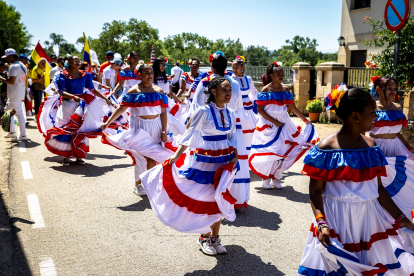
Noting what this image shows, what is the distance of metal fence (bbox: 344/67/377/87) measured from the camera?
47.4 ft

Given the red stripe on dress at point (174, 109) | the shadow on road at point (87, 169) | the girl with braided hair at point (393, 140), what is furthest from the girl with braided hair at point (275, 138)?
the red stripe on dress at point (174, 109)

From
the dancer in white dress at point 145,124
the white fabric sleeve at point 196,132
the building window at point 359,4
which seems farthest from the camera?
the building window at point 359,4

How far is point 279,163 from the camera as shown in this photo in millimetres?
7051

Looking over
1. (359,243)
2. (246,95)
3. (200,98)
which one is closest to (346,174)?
(359,243)

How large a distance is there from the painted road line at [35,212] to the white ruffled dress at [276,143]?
138 inches

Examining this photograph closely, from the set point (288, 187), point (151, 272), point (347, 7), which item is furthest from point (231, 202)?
point (347, 7)

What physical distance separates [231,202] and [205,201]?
0.28 metres

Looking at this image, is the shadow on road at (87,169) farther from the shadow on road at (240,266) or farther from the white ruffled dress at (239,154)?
the shadow on road at (240,266)

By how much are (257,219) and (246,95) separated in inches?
107

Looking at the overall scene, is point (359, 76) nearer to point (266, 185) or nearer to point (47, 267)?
point (266, 185)

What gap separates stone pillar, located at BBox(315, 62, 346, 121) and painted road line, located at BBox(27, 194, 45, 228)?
1060 centimetres

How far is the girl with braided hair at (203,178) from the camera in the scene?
167 inches

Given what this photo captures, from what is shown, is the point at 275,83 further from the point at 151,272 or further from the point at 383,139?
the point at 151,272

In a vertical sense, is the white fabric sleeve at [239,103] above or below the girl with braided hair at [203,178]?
above
